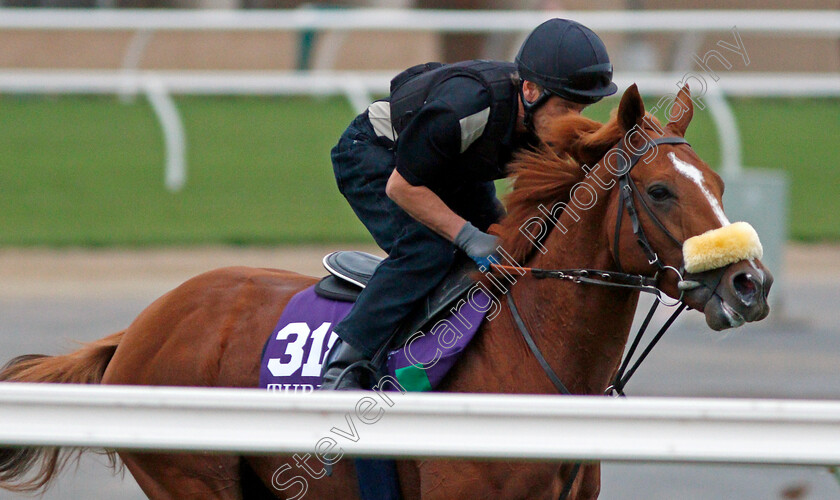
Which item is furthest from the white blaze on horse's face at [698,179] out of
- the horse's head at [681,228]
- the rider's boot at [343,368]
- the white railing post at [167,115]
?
the white railing post at [167,115]

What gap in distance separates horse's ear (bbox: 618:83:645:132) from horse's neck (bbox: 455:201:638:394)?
273mm

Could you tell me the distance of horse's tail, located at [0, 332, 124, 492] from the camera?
3566mm

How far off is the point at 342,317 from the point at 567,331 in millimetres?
746

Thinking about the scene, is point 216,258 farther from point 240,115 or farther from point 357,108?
point 240,115

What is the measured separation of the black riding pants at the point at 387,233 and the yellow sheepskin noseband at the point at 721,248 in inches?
31.7

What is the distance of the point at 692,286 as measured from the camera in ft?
9.16

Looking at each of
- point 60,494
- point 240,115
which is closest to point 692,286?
point 60,494

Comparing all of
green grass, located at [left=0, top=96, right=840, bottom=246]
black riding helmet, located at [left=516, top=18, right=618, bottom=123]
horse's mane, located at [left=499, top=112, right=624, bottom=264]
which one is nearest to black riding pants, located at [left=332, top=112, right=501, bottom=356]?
horse's mane, located at [left=499, top=112, right=624, bottom=264]

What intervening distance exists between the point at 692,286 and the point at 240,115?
1179cm

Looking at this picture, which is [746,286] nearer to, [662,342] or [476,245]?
[476,245]

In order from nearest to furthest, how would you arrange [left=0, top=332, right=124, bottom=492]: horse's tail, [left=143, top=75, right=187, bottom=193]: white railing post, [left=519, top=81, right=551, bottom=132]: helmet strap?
[left=519, top=81, right=551, bottom=132]: helmet strap < [left=0, top=332, right=124, bottom=492]: horse's tail < [left=143, top=75, right=187, bottom=193]: white railing post

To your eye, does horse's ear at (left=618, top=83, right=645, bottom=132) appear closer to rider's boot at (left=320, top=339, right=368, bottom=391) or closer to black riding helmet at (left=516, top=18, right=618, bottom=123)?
black riding helmet at (left=516, top=18, right=618, bottom=123)

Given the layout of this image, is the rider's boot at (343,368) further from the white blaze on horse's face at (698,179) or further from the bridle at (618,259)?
the white blaze on horse's face at (698,179)

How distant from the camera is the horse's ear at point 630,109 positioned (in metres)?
2.89
